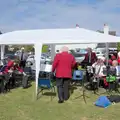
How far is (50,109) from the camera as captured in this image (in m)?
7.13

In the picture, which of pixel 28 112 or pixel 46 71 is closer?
pixel 28 112

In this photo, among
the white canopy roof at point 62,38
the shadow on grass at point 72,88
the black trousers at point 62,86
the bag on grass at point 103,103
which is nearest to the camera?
the bag on grass at point 103,103

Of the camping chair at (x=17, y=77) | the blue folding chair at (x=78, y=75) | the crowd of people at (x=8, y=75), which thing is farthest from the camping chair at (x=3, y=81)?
the blue folding chair at (x=78, y=75)

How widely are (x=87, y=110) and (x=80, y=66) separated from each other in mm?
5295

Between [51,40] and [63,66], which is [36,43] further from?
Result: [63,66]

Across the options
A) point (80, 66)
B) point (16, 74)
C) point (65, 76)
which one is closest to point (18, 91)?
point (16, 74)

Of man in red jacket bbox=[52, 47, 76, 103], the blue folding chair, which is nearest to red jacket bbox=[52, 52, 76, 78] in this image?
man in red jacket bbox=[52, 47, 76, 103]

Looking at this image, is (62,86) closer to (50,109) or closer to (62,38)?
(50,109)

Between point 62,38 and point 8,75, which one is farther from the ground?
point 62,38

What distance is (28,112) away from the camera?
22.4ft

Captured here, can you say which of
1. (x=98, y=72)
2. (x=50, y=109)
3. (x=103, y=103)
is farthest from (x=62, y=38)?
(x=50, y=109)

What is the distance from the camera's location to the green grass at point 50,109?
639cm

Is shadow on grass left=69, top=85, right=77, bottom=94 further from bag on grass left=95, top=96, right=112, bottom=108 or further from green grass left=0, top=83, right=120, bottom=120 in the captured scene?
bag on grass left=95, top=96, right=112, bottom=108

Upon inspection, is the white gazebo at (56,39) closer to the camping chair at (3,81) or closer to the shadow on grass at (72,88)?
the camping chair at (3,81)
